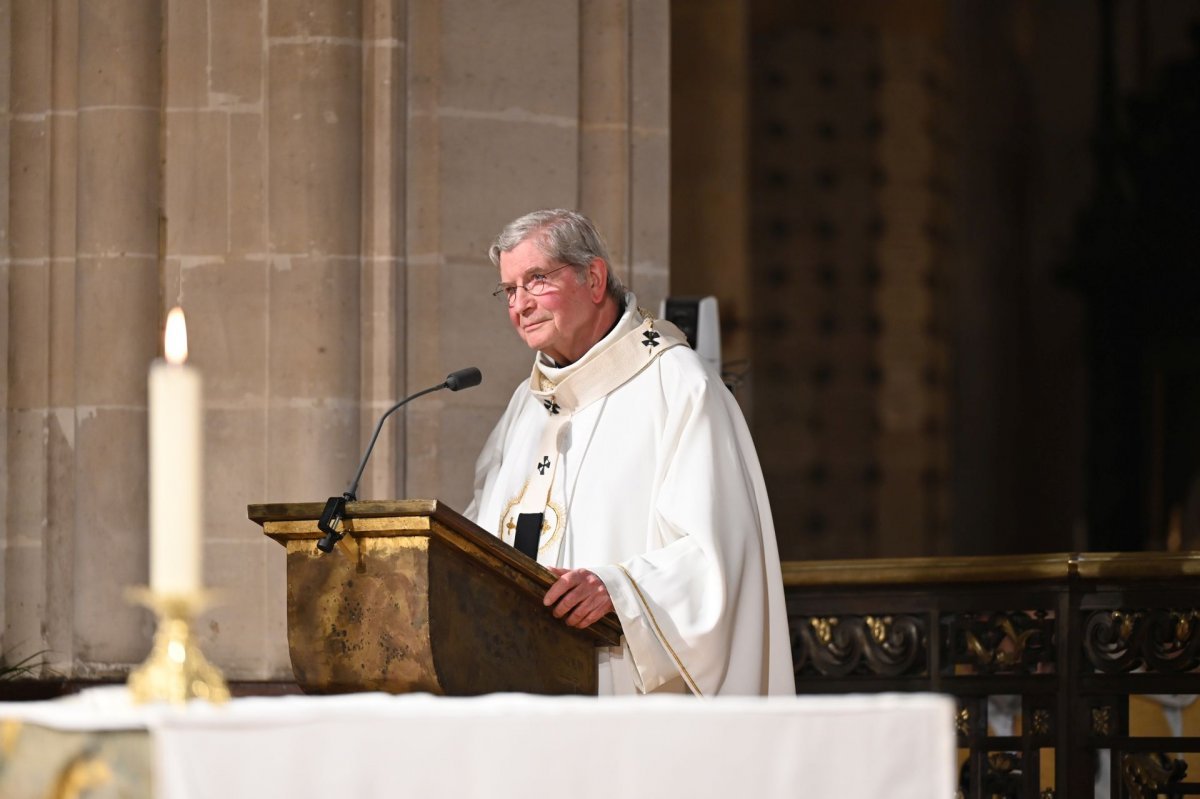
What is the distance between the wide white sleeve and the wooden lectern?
33 cm

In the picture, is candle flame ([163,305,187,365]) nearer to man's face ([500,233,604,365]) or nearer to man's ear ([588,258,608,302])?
man's face ([500,233,604,365])

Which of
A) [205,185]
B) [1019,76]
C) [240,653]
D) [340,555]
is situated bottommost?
[240,653]

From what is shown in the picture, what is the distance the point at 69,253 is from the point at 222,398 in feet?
2.20

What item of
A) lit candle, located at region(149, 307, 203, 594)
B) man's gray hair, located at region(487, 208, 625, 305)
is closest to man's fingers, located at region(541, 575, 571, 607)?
man's gray hair, located at region(487, 208, 625, 305)

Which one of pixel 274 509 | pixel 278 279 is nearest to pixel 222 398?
pixel 278 279

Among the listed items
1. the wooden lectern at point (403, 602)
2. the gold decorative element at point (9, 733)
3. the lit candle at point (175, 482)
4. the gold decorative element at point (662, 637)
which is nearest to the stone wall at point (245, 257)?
the gold decorative element at point (662, 637)

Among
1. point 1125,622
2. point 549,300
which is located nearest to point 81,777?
point 549,300

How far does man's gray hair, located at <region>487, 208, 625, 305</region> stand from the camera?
4.65 meters

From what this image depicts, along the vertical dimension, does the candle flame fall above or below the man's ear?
below

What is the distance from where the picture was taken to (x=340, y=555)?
148 inches

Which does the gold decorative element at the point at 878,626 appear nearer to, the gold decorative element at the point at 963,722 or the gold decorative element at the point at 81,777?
the gold decorative element at the point at 963,722

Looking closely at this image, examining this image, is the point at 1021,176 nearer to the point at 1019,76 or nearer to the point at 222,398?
the point at 1019,76

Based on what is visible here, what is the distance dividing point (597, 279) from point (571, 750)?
2.36m

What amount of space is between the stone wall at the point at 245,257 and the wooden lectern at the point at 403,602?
2.11m
